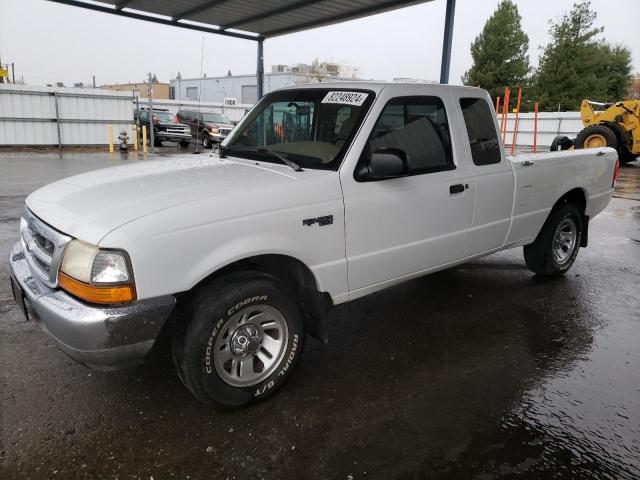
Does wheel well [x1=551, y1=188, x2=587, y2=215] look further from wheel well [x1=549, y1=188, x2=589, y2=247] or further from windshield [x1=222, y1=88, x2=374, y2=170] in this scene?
windshield [x1=222, y1=88, x2=374, y2=170]

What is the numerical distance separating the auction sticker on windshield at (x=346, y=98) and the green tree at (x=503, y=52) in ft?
136

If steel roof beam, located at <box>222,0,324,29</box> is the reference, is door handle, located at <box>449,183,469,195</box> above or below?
below

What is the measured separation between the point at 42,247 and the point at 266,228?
1265 millimetres

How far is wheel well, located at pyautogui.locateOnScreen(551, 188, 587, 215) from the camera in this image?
5.06 m

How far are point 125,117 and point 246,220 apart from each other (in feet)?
69.2

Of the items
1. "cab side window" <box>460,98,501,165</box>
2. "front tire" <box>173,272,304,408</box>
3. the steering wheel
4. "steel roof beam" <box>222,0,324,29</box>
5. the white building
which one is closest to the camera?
"front tire" <box>173,272,304,408</box>

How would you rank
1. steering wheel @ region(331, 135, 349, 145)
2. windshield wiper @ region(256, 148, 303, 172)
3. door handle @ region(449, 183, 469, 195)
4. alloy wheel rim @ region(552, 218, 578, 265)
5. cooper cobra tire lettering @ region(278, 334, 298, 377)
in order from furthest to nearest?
alloy wheel rim @ region(552, 218, 578, 265) → door handle @ region(449, 183, 469, 195) → steering wheel @ region(331, 135, 349, 145) → windshield wiper @ region(256, 148, 303, 172) → cooper cobra tire lettering @ region(278, 334, 298, 377)

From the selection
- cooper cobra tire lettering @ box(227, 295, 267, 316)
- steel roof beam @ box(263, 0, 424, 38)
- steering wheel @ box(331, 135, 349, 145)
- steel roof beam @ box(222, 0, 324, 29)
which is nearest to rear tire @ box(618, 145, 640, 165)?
steel roof beam @ box(263, 0, 424, 38)

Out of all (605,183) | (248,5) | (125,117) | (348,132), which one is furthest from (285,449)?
(125,117)

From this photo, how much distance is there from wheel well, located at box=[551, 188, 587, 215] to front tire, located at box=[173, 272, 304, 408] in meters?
3.45

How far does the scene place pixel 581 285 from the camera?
16.9 ft

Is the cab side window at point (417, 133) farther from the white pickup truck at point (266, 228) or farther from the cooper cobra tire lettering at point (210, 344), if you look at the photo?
the cooper cobra tire lettering at point (210, 344)

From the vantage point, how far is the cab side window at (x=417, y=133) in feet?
10.9

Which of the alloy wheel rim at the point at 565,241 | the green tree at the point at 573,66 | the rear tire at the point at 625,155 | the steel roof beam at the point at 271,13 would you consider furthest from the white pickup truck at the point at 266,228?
the green tree at the point at 573,66
